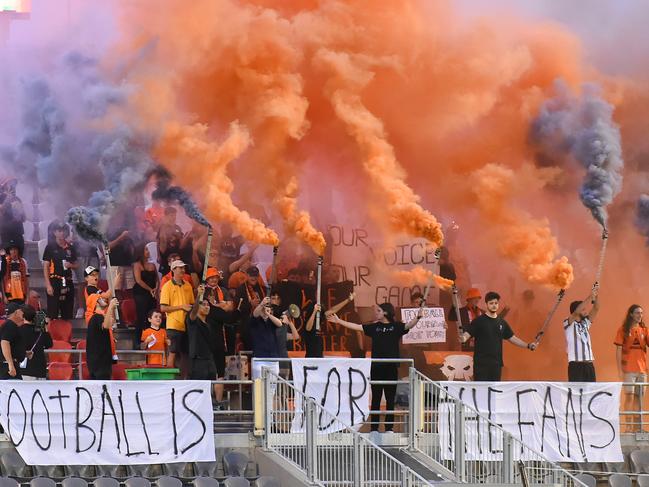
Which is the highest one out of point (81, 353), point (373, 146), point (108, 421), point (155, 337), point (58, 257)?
point (373, 146)

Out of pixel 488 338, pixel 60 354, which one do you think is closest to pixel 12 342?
pixel 60 354

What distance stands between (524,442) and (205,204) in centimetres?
655

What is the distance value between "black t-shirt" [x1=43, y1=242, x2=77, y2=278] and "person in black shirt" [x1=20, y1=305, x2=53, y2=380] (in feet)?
11.3

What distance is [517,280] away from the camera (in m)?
28.8

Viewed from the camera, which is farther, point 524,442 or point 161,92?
point 161,92

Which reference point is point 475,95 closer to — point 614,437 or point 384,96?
point 384,96

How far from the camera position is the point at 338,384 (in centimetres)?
2186

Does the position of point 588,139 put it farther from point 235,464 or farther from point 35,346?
point 35,346

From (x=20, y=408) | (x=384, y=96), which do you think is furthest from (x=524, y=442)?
(x=384, y=96)

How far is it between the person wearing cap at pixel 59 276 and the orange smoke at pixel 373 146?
16.3ft

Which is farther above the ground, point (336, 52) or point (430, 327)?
point (336, 52)

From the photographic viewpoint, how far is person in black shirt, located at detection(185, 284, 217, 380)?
2212cm

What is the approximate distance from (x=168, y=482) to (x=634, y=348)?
8.03 metres

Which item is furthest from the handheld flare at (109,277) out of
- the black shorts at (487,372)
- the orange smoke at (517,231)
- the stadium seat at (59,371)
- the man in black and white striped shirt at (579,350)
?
the orange smoke at (517,231)
